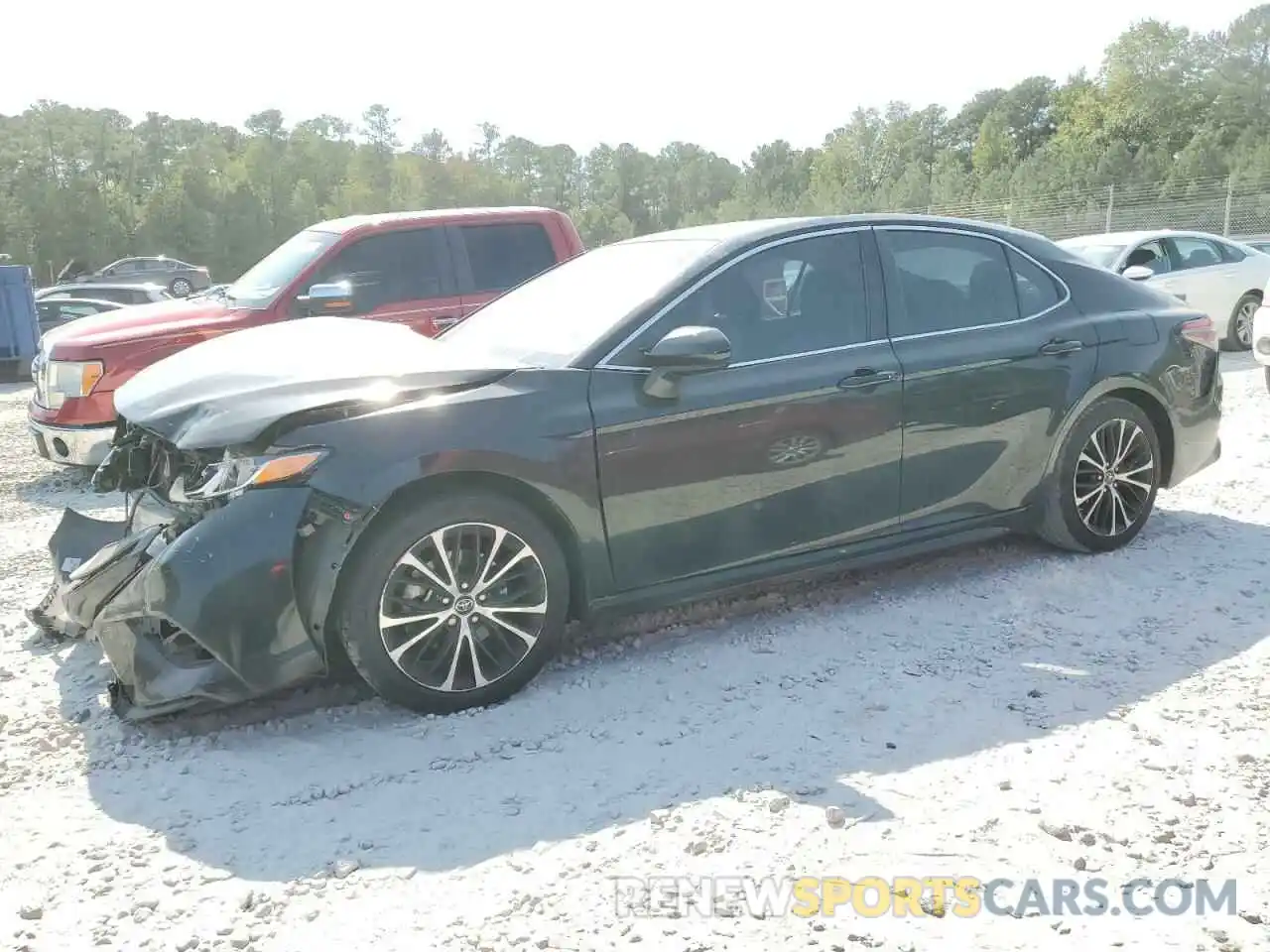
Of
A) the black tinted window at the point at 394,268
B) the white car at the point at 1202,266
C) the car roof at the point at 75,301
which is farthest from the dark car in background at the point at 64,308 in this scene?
the white car at the point at 1202,266

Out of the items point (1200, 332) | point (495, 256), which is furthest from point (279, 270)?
point (1200, 332)

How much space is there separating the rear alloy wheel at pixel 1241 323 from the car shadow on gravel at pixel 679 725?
29.2 ft

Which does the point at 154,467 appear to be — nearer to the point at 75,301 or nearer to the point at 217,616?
the point at 217,616

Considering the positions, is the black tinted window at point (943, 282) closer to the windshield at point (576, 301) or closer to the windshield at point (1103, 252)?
the windshield at point (576, 301)

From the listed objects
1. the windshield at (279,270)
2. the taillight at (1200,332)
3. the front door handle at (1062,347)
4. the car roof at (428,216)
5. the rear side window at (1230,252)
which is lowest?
the rear side window at (1230,252)

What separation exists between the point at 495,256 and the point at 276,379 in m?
4.83

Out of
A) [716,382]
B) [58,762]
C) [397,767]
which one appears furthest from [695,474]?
[58,762]

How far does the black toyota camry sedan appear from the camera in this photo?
11.6 feet

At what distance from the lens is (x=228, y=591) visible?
11.2 ft

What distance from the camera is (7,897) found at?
280cm

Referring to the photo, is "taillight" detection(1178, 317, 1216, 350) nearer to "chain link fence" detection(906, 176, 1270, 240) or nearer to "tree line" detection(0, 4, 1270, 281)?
"chain link fence" detection(906, 176, 1270, 240)

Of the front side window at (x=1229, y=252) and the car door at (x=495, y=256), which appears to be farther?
the front side window at (x=1229, y=252)

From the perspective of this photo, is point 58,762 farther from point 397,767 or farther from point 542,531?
point 542,531

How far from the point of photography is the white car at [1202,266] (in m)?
11.5
